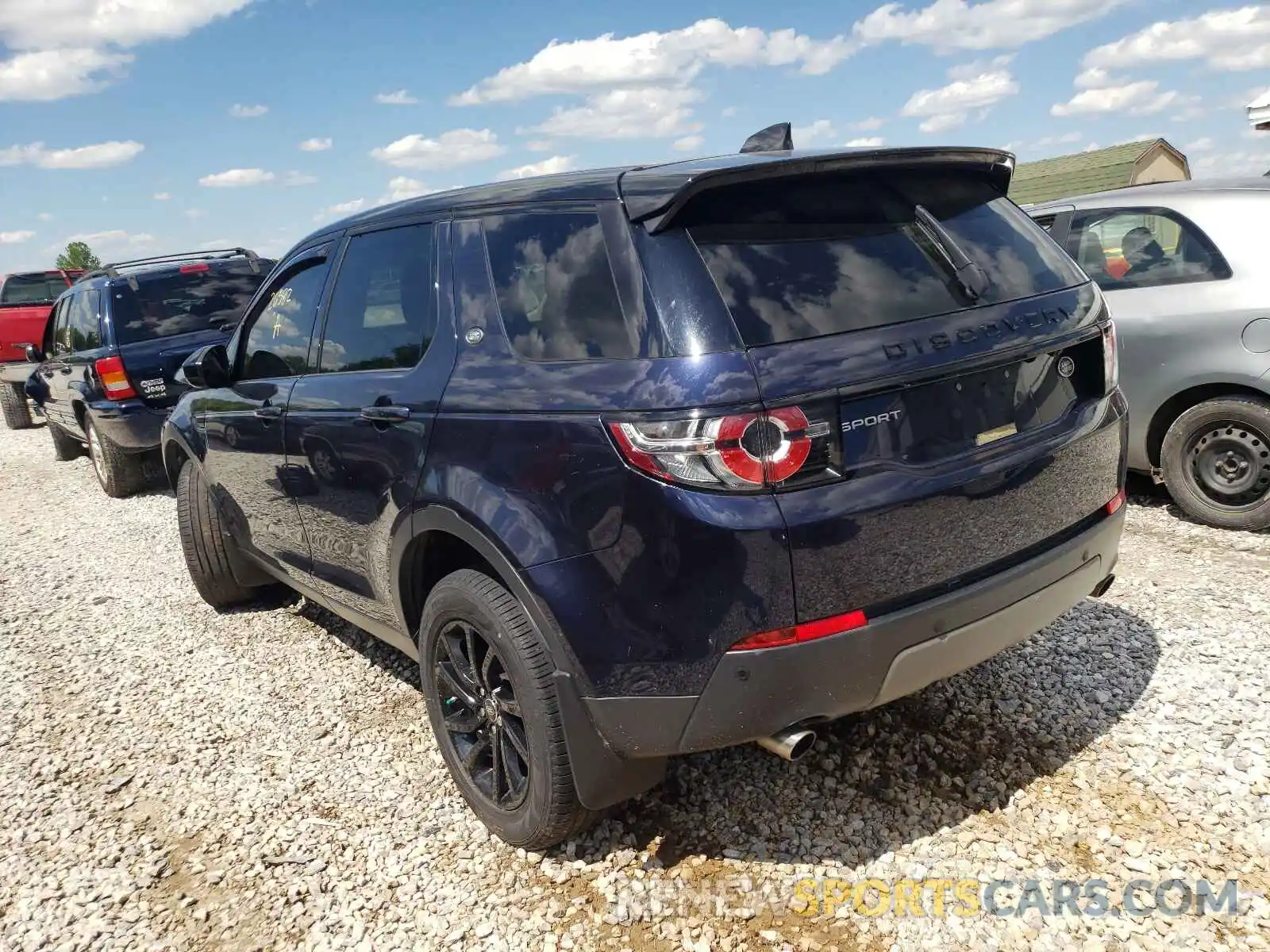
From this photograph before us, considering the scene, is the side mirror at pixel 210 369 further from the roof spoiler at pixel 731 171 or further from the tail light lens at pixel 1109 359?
the tail light lens at pixel 1109 359

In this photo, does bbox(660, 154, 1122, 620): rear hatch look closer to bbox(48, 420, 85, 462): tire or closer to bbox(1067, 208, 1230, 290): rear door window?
bbox(1067, 208, 1230, 290): rear door window

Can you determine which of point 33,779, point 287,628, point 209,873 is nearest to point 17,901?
point 209,873

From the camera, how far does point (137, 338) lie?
25.6 feet

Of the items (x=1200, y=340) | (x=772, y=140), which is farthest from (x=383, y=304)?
(x=1200, y=340)

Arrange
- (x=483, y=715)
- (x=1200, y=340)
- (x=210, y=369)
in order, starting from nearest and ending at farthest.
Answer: (x=483, y=715) → (x=210, y=369) → (x=1200, y=340)

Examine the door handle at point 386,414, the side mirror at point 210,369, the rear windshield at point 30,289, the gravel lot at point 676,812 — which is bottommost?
the gravel lot at point 676,812

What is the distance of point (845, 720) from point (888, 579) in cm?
127

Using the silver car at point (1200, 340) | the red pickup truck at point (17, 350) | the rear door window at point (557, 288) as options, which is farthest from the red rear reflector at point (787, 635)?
the red pickup truck at point (17, 350)

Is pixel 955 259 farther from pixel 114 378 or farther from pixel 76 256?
pixel 76 256

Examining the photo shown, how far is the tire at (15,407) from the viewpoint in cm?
1410

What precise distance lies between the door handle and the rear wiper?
161 cm

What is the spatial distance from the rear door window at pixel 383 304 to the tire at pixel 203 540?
1.78 meters

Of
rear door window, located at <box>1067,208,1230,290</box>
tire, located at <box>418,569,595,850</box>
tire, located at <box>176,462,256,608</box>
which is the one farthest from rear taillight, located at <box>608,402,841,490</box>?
rear door window, located at <box>1067,208,1230,290</box>

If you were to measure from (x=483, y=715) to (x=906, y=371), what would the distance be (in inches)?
63.5
